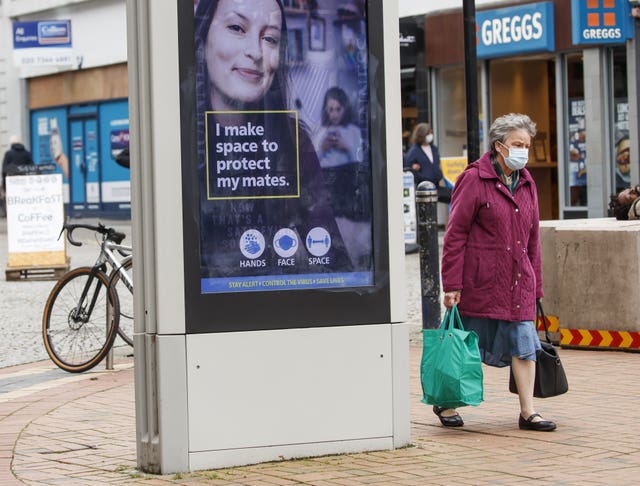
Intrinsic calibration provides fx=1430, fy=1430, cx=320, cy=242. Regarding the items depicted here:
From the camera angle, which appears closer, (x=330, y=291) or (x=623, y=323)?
(x=330, y=291)

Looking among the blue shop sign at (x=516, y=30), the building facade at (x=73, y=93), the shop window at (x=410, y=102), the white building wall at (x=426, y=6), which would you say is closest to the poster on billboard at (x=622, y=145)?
the blue shop sign at (x=516, y=30)

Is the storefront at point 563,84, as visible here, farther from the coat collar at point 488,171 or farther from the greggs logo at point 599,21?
the coat collar at point 488,171

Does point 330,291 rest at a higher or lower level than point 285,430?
higher

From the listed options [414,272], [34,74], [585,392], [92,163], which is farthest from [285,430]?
[34,74]

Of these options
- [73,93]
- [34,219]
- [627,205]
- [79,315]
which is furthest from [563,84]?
[73,93]

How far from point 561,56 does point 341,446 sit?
18208 millimetres

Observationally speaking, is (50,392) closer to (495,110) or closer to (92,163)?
(495,110)

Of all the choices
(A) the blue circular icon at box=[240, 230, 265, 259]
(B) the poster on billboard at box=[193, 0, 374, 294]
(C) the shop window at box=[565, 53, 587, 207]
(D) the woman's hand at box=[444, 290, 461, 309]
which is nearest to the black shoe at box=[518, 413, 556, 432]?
A: (D) the woman's hand at box=[444, 290, 461, 309]

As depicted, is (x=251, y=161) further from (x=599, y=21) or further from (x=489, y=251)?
(x=599, y=21)

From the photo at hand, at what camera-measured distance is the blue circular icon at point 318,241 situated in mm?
6648

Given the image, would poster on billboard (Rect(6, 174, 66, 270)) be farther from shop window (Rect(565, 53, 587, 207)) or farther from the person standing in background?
shop window (Rect(565, 53, 587, 207))

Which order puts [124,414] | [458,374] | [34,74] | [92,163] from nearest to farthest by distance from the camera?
[458,374] → [124,414] → [92,163] → [34,74]

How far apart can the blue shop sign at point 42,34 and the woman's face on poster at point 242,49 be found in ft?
93.9

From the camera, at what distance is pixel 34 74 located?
129 feet
